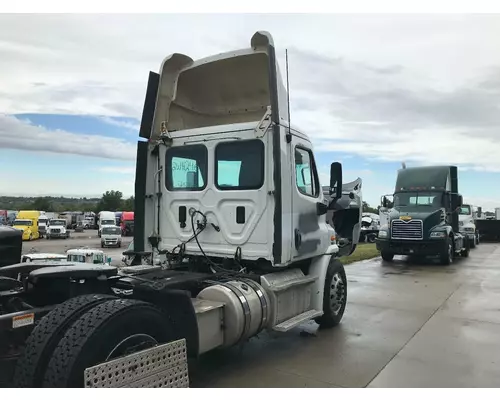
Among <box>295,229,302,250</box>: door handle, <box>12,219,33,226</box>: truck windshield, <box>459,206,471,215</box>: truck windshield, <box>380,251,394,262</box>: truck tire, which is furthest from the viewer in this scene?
<box>12,219,33,226</box>: truck windshield

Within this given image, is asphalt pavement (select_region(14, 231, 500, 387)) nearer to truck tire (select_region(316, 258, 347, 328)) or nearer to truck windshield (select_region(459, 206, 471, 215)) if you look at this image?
truck tire (select_region(316, 258, 347, 328))

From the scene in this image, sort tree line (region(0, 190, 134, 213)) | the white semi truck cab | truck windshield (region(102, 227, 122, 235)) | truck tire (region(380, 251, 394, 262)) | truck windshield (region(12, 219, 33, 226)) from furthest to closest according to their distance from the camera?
tree line (region(0, 190, 134, 213)) < truck windshield (region(12, 219, 33, 226)) < truck windshield (region(102, 227, 122, 235)) < the white semi truck cab < truck tire (region(380, 251, 394, 262))

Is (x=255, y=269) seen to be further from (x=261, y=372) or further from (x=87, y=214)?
(x=87, y=214)

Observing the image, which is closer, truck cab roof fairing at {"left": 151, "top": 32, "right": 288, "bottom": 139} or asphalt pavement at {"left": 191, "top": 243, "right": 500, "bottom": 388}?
asphalt pavement at {"left": 191, "top": 243, "right": 500, "bottom": 388}

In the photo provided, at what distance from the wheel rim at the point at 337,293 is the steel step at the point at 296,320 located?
0.56m

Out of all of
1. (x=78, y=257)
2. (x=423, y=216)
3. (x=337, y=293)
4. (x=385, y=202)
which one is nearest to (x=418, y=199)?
(x=423, y=216)

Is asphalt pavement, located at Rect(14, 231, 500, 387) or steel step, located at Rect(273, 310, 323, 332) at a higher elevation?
steel step, located at Rect(273, 310, 323, 332)

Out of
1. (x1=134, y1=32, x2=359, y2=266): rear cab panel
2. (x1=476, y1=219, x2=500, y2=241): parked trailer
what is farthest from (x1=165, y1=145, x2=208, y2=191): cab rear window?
(x1=476, y1=219, x2=500, y2=241): parked trailer

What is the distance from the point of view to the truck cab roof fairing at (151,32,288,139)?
18.6 feet

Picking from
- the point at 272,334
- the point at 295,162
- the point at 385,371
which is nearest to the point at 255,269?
the point at 272,334

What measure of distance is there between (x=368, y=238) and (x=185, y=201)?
84.3ft

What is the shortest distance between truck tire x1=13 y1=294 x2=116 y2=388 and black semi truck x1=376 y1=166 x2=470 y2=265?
1350 cm


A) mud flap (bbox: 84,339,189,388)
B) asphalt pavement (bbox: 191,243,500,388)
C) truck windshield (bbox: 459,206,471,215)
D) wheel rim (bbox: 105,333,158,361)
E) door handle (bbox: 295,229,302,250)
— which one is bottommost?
asphalt pavement (bbox: 191,243,500,388)

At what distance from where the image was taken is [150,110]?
19.1ft
